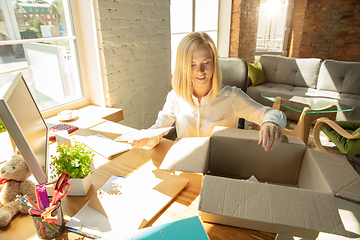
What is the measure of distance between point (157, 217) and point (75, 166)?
1.19 ft

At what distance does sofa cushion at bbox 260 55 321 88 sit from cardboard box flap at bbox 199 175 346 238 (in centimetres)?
409

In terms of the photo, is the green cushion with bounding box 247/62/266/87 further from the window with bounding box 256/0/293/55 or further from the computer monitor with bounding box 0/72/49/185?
the computer monitor with bounding box 0/72/49/185

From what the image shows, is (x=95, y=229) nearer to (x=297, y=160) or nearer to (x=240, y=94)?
(x=297, y=160)

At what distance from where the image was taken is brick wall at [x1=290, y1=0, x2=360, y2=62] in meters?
5.88

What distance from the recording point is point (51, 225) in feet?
2.27

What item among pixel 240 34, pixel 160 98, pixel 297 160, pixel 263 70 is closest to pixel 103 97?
pixel 160 98

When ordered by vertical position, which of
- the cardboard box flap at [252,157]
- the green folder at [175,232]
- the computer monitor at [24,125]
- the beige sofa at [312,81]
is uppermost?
the computer monitor at [24,125]

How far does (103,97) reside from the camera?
2197 mm

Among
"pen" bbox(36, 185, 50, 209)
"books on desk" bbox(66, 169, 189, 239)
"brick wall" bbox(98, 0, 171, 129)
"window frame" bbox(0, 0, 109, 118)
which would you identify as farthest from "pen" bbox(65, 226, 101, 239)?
"brick wall" bbox(98, 0, 171, 129)

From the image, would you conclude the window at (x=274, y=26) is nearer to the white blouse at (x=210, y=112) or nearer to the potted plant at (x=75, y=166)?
the white blouse at (x=210, y=112)

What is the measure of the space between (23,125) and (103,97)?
150 centimetres

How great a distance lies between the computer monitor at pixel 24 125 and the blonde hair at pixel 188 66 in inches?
28.9

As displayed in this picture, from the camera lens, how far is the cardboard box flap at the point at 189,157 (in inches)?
29.6

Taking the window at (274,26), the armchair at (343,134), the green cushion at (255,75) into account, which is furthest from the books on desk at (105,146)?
the window at (274,26)
